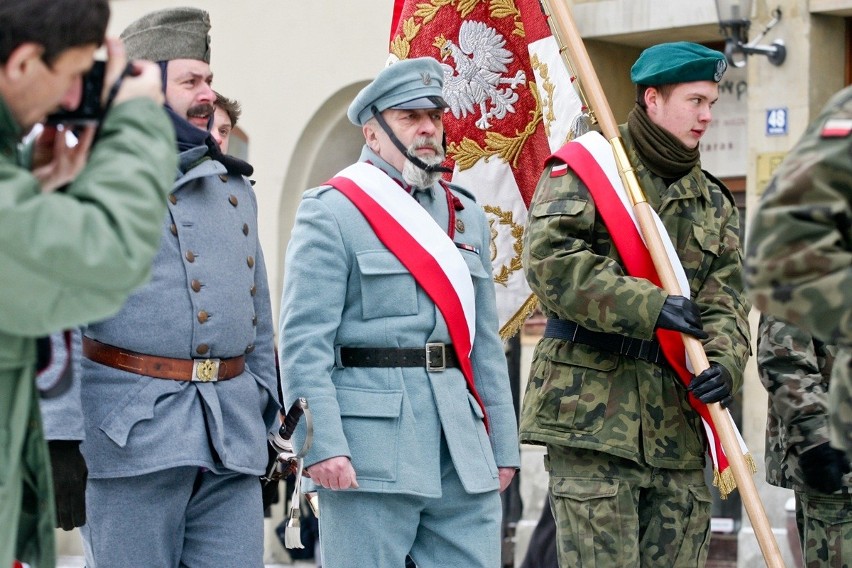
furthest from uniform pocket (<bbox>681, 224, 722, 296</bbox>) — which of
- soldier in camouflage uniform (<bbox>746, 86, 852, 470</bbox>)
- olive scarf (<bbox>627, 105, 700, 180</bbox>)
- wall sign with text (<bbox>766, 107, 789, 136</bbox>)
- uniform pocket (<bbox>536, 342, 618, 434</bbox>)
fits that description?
wall sign with text (<bbox>766, 107, 789, 136</bbox>)

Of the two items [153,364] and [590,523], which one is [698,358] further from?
[153,364]

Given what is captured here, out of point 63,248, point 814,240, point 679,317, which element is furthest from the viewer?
point 679,317

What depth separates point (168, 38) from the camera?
5.11 meters

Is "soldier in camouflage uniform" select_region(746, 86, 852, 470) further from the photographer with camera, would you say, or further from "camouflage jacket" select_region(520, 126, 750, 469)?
"camouflage jacket" select_region(520, 126, 750, 469)

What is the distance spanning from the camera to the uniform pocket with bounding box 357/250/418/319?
5.18 metres

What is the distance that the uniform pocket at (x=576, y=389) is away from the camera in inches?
221

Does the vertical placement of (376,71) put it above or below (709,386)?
above

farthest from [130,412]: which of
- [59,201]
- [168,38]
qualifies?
[59,201]

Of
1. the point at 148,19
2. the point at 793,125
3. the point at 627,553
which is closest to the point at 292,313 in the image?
the point at 148,19

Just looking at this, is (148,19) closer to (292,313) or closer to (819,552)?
(292,313)

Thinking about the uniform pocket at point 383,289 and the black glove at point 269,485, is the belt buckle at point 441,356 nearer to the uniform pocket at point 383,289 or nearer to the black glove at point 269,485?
the uniform pocket at point 383,289

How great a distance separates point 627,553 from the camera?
554cm

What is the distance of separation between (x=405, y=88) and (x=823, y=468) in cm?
187

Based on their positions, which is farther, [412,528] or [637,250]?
[637,250]
